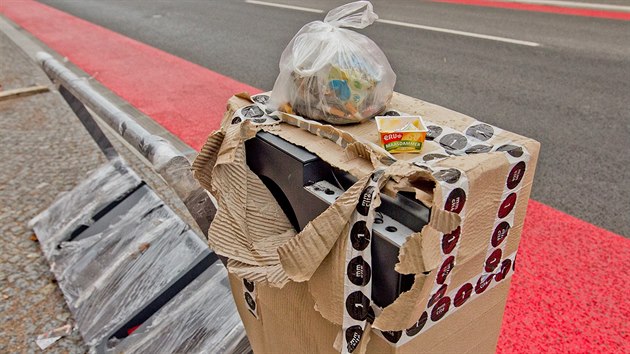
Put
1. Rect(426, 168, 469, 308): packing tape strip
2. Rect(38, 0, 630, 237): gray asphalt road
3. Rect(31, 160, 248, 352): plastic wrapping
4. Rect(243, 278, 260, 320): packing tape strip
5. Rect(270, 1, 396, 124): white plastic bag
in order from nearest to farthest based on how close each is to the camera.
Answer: Rect(426, 168, 469, 308): packing tape strip → Rect(270, 1, 396, 124): white plastic bag → Rect(243, 278, 260, 320): packing tape strip → Rect(31, 160, 248, 352): plastic wrapping → Rect(38, 0, 630, 237): gray asphalt road

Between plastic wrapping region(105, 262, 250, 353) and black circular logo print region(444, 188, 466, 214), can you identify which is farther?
plastic wrapping region(105, 262, 250, 353)

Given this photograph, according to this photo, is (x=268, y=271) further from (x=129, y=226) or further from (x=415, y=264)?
(x=129, y=226)

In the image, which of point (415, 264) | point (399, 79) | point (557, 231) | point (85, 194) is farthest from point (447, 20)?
point (415, 264)

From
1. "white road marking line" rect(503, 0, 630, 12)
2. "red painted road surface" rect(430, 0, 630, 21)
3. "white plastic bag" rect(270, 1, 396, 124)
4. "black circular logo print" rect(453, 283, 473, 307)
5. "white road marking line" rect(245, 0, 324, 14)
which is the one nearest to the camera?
"black circular logo print" rect(453, 283, 473, 307)

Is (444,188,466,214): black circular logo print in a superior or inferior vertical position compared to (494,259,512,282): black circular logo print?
superior

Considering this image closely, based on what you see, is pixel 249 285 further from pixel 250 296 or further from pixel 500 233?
pixel 500 233

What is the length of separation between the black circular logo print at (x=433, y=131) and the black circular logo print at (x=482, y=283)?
0.36 m

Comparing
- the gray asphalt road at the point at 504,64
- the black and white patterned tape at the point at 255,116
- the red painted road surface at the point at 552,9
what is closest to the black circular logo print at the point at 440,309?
the black and white patterned tape at the point at 255,116

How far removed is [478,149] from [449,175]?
7.4 inches

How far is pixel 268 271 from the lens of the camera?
3.93ft

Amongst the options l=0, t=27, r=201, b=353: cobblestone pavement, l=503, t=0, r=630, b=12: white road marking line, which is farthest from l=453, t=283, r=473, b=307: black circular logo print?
l=503, t=0, r=630, b=12: white road marking line

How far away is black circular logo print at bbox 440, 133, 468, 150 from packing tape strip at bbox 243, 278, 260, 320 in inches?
27.3

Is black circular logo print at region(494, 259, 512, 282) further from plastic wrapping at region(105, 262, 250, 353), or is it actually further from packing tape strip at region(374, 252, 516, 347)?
plastic wrapping at region(105, 262, 250, 353)

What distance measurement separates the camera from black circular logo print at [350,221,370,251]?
3.43 feet
